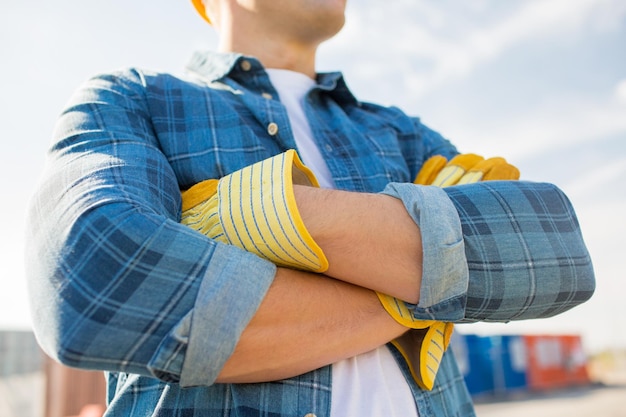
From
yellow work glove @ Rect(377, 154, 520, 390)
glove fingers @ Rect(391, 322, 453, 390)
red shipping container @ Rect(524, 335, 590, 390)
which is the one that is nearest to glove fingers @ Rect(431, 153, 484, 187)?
yellow work glove @ Rect(377, 154, 520, 390)

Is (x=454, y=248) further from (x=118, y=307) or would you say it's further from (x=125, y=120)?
(x=125, y=120)

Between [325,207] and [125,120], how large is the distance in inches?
22.9

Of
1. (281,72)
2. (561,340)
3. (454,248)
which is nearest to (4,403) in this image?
(281,72)

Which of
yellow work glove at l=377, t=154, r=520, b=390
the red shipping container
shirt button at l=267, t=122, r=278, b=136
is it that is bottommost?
the red shipping container

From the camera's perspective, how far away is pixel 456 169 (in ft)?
4.67

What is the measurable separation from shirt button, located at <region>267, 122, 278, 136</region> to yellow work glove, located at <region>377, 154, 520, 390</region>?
1.53ft

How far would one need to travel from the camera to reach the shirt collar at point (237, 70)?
1670mm

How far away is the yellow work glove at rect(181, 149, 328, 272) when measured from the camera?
0.94m

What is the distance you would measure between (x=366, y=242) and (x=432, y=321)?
0.27 metres

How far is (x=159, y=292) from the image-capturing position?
2.81 feet

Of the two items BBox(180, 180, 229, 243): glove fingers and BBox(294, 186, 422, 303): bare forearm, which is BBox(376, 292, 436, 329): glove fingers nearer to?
BBox(294, 186, 422, 303): bare forearm

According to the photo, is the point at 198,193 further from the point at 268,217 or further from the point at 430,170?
the point at 430,170

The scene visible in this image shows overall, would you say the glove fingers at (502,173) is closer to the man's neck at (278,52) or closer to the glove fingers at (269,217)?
the glove fingers at (269,217)

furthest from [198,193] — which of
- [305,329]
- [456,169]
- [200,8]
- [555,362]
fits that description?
[555,362]
